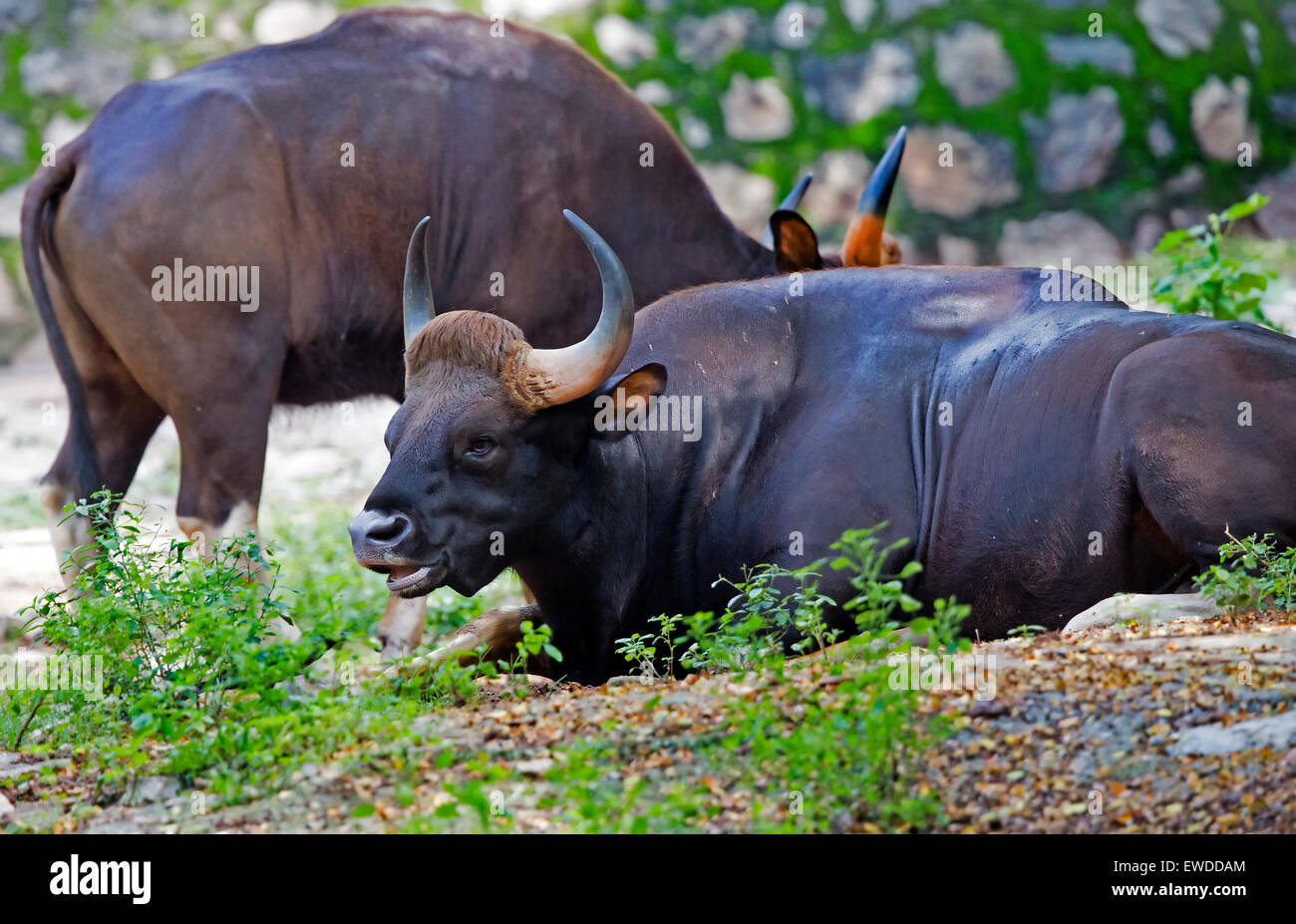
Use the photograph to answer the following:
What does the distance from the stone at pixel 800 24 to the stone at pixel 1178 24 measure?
7.61 ft

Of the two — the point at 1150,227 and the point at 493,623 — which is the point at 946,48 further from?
the point at 493,623

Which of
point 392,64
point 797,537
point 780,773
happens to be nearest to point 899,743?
point 780,773

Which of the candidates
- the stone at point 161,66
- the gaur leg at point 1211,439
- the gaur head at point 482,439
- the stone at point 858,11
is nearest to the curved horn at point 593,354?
the gaur head at point 482,439

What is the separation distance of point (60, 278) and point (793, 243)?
3131 millimetres

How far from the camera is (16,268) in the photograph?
1223 centimetres

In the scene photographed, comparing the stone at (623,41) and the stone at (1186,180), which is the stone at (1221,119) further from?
the stone at (623,41)

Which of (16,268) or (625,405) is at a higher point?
(16,268)

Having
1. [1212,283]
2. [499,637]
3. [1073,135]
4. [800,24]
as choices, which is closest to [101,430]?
[499,637]

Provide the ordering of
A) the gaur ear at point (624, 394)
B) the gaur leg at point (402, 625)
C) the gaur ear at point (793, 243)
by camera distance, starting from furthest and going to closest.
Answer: the gaur ear at point (793, 243)
the gaur leg at point (402, 625)
the gaur ear at point (624, 394)

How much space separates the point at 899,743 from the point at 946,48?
948cm

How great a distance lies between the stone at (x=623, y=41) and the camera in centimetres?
1229

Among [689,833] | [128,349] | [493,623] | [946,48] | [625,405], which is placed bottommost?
[689,833]

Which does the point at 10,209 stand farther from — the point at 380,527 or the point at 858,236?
the point at 380,527
